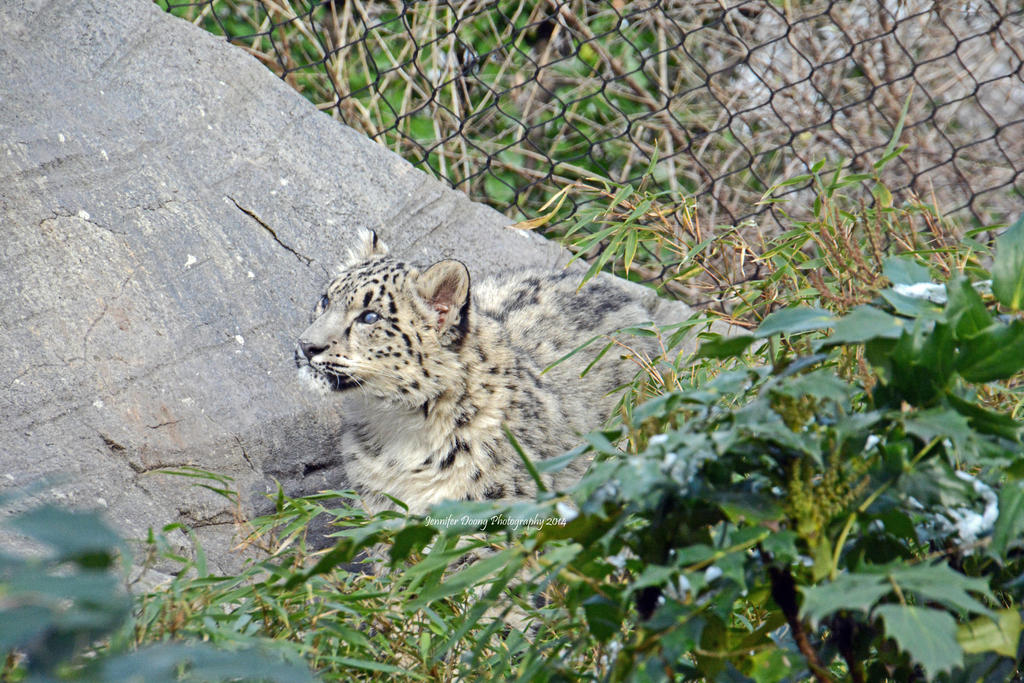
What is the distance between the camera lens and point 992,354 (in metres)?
1.10

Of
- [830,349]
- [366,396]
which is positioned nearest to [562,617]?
[830,349]

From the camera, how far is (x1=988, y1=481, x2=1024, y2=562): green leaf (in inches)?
42.1

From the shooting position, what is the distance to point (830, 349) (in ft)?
4.31

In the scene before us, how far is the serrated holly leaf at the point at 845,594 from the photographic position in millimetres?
952

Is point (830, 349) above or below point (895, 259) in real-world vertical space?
below

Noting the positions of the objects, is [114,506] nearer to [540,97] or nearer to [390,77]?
[390,77]

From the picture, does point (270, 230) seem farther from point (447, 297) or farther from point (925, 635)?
point (925, 635)

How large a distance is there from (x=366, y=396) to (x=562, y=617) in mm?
A: 1316

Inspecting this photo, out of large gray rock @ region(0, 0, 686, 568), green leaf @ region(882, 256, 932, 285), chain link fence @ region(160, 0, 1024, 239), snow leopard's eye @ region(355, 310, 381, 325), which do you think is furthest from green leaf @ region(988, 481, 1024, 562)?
chain link fence @ region(160, 0, 1024, 239)

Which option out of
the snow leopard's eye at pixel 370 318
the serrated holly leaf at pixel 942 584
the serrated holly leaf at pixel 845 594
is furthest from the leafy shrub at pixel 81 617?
the snow leopard's eye at pixel 370 318

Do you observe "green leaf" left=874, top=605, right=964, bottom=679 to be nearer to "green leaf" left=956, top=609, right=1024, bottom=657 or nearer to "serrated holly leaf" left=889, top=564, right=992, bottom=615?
"serrated holly leaf" left=889, top=564, right=992, bottom=615

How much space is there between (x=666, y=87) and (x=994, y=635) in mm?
4354

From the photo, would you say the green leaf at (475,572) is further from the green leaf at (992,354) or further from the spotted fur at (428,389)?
the spotted fur at (428,389)

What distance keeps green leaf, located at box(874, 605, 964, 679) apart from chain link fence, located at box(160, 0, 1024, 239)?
12.6ft
